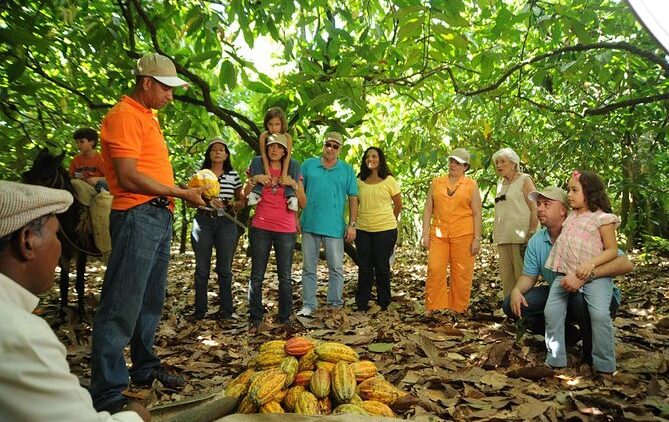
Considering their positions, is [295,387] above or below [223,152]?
below

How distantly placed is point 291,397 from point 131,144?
5.37 feet

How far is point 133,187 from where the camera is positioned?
282 centimetres

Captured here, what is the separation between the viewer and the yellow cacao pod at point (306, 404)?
244cm

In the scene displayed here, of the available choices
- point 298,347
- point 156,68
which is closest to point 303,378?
point 298,347

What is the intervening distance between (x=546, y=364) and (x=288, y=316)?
2.42 meters

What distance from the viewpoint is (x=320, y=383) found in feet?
8.45

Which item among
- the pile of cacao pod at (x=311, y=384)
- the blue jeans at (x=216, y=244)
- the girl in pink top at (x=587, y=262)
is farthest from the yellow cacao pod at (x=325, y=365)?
the blue jeans at (x=216, y=244)

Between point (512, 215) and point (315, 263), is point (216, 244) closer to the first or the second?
point (315, 263)

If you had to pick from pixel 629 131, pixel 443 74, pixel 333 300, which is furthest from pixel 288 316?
pixel 629 131

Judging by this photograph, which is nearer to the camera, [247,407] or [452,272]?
[247,407]

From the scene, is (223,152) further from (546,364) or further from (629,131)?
(629,131)

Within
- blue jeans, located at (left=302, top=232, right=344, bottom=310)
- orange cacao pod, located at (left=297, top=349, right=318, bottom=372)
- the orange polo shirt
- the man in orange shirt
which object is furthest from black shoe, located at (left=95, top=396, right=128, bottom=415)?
blue jeans, located at (left=302, top=232, right=344, bottom=310)

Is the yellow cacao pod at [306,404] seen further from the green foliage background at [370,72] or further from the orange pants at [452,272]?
the orange pants at [452,272]

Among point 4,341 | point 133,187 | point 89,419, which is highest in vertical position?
point 133,187
